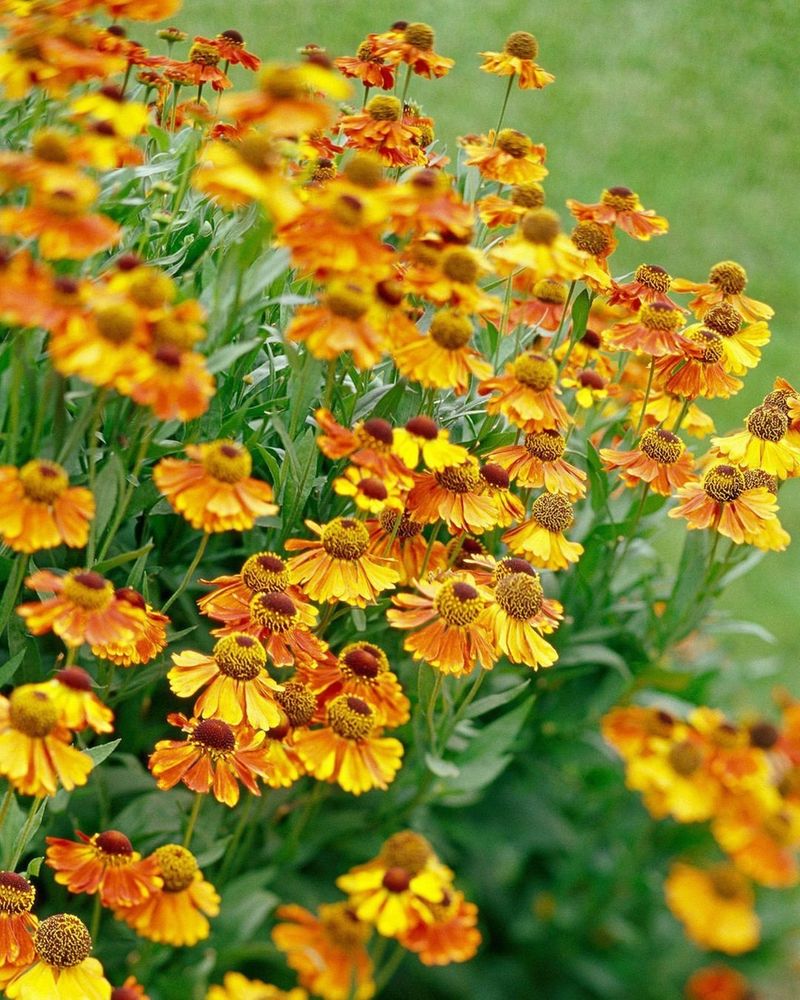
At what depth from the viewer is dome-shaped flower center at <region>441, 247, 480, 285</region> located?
4.14 feet

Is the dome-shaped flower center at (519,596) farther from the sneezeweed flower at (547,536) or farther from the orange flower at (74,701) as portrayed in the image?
the orange flower at (74,701)

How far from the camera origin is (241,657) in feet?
4.52

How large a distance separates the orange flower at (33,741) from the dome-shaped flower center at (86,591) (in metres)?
0.09

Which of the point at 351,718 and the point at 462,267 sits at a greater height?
the point at 462,267

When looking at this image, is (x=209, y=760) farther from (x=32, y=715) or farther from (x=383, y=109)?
(x=383, y=109)

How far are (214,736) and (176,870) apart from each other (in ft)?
0.51

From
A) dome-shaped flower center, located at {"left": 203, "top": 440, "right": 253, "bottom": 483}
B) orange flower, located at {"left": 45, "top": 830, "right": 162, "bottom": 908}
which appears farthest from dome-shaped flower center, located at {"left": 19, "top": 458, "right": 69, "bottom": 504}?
orange flower, located at {"left": 45, "top": 830, "right": 162, "bottom": 908}

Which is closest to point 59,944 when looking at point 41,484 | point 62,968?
point 62,968

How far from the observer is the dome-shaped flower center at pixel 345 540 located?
4.81ft

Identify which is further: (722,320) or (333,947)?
(722,320)

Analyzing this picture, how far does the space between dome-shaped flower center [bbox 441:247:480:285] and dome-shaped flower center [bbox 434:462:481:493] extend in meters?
0.33

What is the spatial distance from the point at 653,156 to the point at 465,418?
363 cm

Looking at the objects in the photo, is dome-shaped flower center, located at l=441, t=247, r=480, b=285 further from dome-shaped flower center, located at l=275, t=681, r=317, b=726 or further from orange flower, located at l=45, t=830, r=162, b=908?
orange flower, located at l=45, t=830, r=162, b=908

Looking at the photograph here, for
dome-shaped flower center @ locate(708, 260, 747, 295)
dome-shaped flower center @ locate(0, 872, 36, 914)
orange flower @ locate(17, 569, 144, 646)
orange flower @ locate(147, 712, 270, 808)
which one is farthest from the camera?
dome-shaped flower center @ locate(708, 260, 747, 295)
